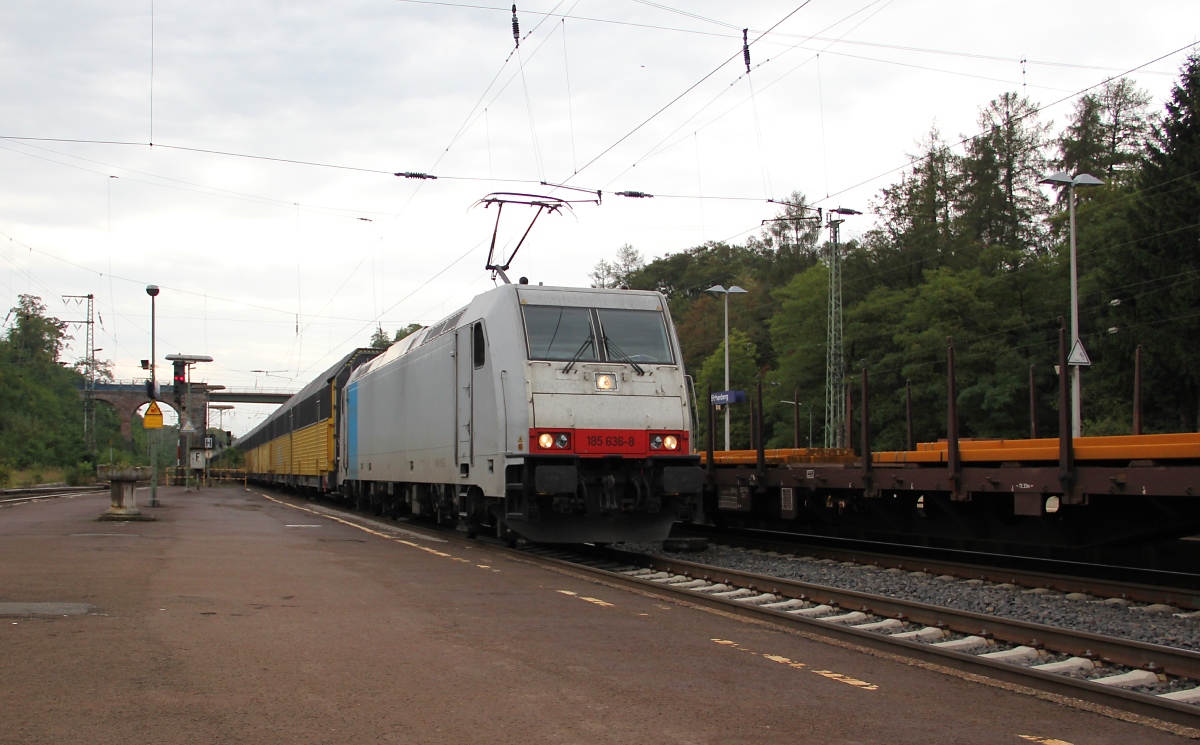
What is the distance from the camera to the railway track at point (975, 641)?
6.27 metres

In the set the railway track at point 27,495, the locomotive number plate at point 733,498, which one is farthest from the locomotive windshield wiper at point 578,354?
the railway track at point 27,495

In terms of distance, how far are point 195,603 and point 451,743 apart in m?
5.11

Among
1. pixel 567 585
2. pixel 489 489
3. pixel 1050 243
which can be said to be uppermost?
pixel 1050 243

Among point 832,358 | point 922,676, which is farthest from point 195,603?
point 832,358

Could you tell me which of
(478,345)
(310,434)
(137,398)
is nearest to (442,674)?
(478,345)

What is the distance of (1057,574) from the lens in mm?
11133

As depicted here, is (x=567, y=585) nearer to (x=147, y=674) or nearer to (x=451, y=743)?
(x=147, y=674)

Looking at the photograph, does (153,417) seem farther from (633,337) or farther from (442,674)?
(442,674)

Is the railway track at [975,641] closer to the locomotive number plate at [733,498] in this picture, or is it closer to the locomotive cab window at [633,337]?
the locomotive cab window at [633,337]

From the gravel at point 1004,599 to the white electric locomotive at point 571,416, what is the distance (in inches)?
54.6

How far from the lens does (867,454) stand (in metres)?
13.3

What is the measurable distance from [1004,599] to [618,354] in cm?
590

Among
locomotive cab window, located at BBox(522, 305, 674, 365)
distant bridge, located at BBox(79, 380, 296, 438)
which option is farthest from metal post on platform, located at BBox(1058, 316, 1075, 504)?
distant bridge, located at BBox(79, 380, 296, 438)

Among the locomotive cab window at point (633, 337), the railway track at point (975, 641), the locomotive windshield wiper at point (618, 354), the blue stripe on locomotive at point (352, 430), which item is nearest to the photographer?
the railway track at point (975, 641)
